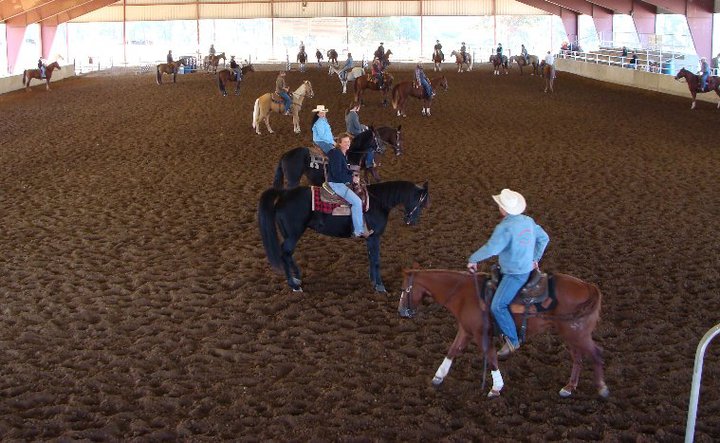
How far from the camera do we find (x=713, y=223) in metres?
11.0

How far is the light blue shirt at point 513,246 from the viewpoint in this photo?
216 inches

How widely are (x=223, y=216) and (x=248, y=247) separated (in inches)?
70.5

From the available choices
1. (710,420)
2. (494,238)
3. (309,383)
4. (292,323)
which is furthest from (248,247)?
(710,420)

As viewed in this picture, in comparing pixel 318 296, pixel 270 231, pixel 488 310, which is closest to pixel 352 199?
pixel 270 231

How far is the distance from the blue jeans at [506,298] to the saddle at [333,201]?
117 inches

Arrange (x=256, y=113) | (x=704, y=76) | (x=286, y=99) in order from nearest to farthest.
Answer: (x=286, y=99) → (x=256, y=113) → (x=704, y=76)

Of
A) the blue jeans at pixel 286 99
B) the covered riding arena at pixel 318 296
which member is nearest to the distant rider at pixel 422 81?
the covered riding arena at pixel 318 296

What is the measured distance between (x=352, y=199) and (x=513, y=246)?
293 centimetres

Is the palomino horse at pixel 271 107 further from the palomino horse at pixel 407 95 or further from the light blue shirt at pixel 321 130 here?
the light blue shirt at pixel 321 130

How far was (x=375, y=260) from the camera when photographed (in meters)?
8.48

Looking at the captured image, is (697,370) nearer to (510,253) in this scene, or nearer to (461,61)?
(510,253)

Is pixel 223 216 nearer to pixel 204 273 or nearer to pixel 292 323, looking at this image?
pixel 204 273

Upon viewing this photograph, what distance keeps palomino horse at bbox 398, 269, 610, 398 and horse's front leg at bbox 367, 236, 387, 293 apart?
2.66m

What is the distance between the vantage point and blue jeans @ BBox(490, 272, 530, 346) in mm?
5520
